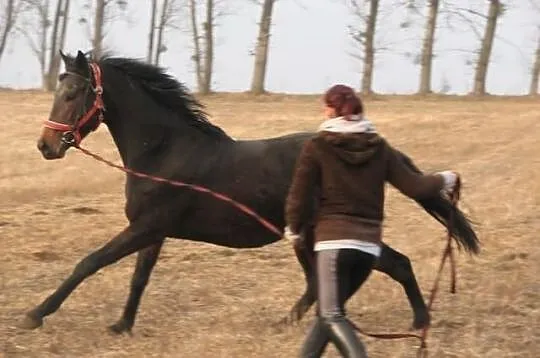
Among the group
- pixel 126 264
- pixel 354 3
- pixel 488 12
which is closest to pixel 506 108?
pixel 488 12

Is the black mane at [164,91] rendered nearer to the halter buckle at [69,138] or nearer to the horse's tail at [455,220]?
the halter buckle at [69,138]

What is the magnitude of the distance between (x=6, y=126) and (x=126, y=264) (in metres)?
16.5

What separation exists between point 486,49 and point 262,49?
822 centimetres

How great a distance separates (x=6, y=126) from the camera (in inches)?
993

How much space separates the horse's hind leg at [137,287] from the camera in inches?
284

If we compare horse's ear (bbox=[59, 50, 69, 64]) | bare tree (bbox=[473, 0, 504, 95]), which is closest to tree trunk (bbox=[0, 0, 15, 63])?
bare tree (bbox=[473, 0, 504, 95])

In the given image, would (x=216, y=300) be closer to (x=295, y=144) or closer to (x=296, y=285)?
(x=296, y=285)

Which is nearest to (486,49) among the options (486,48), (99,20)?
(486,48)

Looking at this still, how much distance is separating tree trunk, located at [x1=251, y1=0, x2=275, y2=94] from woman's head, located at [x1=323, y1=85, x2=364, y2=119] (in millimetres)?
27131

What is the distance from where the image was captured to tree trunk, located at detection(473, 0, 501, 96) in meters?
32.9

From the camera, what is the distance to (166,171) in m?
7.16

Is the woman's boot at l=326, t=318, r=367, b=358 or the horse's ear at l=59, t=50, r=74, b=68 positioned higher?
the horse's ear at l=59, t=50, r=74, b=68

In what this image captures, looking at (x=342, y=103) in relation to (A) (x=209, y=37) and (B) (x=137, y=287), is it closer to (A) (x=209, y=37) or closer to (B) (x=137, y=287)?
(B) (x=137, y=287)

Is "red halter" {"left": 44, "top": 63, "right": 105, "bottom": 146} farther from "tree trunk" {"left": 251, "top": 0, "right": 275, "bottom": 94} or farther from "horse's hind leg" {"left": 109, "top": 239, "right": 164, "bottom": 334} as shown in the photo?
"tree trunk" {"left": 251, "top": 0, "right": 275, "bottom": 94}
